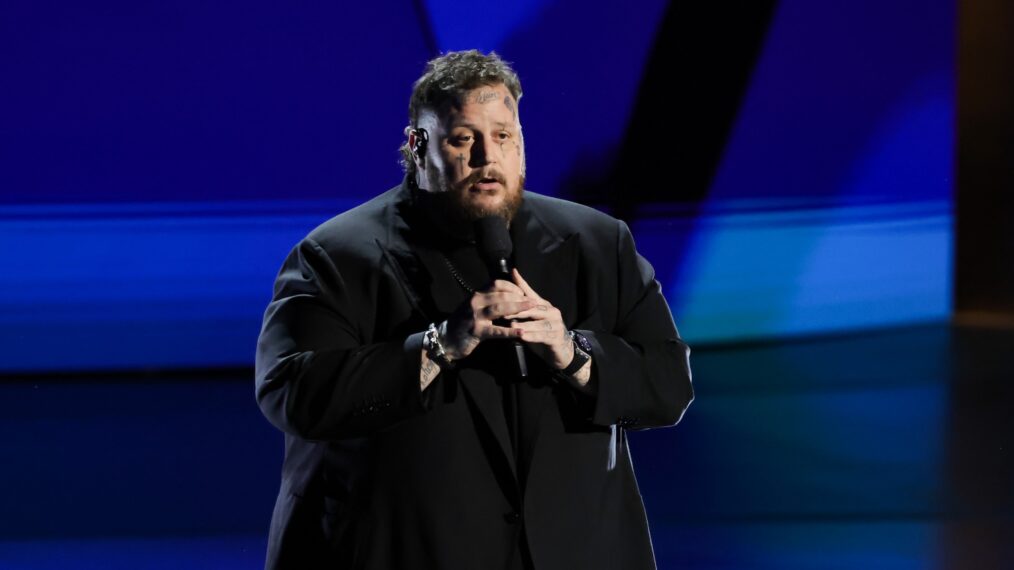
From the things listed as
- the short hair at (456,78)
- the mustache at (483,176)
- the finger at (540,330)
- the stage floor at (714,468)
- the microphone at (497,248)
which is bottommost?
the stage floor at (714,468)

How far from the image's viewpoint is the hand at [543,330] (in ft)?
4.46

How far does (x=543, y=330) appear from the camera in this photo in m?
1.37

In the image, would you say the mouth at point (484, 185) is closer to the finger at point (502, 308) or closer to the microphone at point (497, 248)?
the microphone at point (497, 248)

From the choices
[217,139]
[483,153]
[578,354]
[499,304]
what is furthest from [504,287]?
[217,139]

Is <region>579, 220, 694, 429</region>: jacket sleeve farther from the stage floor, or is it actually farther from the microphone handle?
the stage floor

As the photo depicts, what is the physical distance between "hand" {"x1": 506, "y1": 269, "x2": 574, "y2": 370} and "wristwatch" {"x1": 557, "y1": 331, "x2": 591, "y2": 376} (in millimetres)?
20

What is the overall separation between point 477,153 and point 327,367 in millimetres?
318

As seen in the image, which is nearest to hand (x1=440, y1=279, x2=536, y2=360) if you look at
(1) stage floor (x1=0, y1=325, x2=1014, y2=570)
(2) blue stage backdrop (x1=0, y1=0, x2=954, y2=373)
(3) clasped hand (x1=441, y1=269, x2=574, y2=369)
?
(3) clasped hand (x1=441, y1=269, x2=574, y2=369)

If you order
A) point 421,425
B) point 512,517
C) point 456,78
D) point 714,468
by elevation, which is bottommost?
point 714,468

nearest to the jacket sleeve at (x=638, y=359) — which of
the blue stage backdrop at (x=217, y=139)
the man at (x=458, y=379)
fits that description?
the man at (x=458, y=379)

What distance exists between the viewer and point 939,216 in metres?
7.25

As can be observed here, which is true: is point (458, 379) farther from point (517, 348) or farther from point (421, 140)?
point (421, 140)

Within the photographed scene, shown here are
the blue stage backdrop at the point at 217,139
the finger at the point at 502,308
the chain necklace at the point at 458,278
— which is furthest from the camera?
the blue stage backdrop at the point at 217,139

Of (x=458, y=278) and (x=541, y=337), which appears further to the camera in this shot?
(x=458, y=278)
